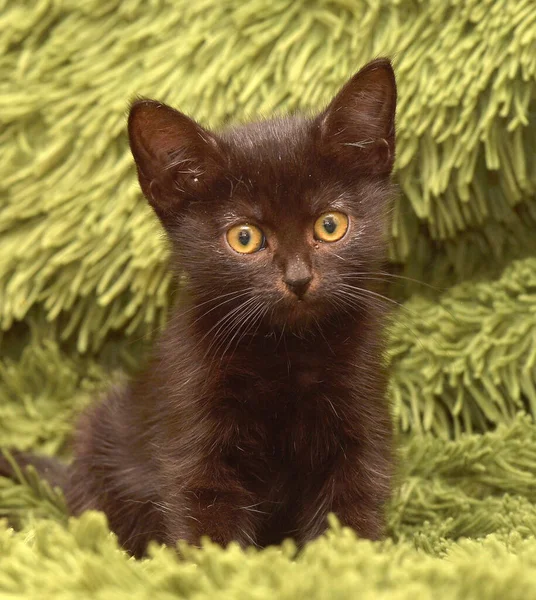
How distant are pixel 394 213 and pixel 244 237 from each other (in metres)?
0.50

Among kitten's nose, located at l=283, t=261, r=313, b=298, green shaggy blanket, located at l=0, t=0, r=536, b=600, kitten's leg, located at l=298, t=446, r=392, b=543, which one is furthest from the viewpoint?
green shaggy blanket, located at l=0, t=0, r=536, b=600

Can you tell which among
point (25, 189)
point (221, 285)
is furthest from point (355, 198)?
point (25, 189)

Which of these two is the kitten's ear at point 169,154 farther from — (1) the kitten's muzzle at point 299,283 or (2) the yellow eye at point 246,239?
(1) the kitten's muzzle at point 299,283

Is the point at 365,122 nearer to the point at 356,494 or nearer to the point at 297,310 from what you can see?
the point at 297,310

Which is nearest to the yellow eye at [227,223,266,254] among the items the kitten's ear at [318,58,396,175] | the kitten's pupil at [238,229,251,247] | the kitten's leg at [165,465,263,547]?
the kitten's pupil at [238,229,251,247]

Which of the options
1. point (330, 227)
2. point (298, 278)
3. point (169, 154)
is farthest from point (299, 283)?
point (169, 154)

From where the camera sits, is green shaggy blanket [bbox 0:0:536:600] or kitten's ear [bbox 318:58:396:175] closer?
kitten's ear [bbox 318:58:396:175]

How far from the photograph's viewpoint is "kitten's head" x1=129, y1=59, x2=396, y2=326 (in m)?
1.12

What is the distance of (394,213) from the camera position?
1575mm

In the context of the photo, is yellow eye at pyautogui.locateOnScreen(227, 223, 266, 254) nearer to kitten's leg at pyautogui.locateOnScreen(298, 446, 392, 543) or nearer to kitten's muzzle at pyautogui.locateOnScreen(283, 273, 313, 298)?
kitten's muzzle at pyautogui.locateOnScreen(283, 273, 313, 298)

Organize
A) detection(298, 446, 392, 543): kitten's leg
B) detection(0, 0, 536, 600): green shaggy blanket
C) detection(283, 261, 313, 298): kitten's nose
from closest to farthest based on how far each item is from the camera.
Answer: detection(283, 261, 313, 298): kitten's nose
detection(298, 446, 392, 543): kitten's leg
detection(0, 0, 536, 600): green shaggy blanket

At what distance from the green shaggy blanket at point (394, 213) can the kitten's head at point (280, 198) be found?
0.21m

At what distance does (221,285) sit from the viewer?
1159 mm

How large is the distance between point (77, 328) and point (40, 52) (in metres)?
0.50
